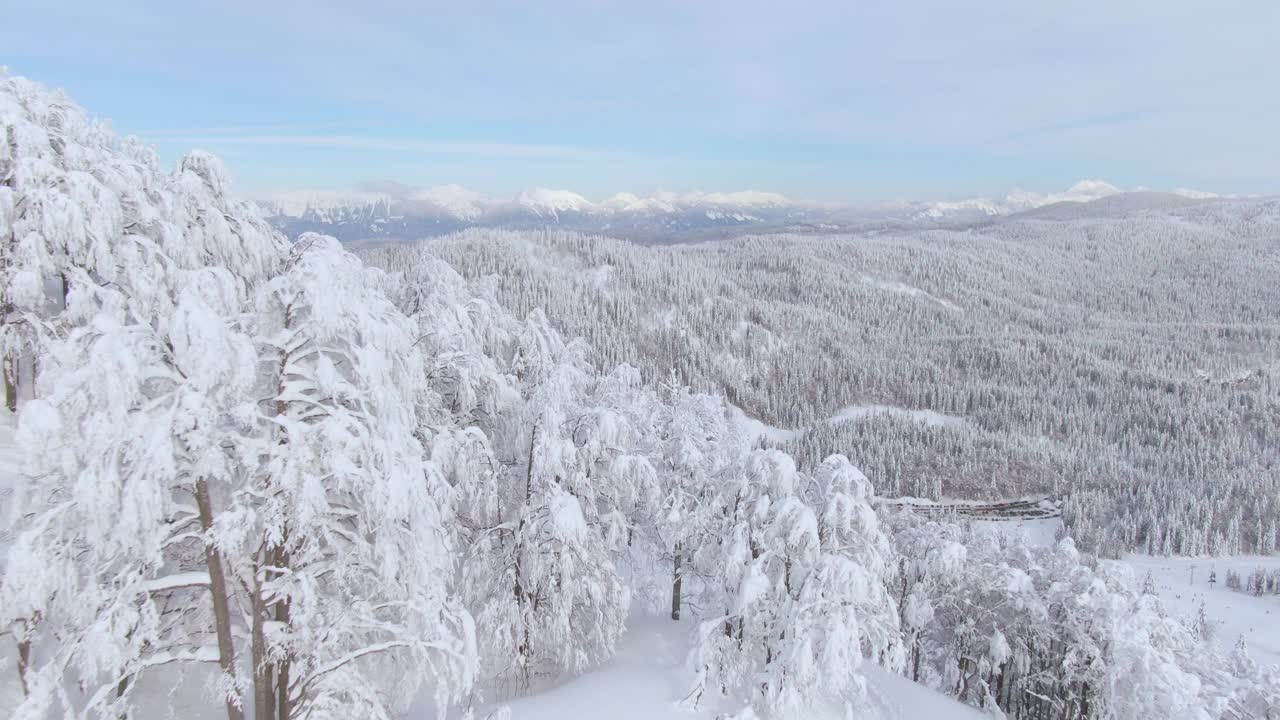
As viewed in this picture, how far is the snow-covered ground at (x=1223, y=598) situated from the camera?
70.4 m

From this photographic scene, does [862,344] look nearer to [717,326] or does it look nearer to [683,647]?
[717,326]

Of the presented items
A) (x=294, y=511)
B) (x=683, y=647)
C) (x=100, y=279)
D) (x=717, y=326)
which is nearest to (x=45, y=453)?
(x=294, y=511)

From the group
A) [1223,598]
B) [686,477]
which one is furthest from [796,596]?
[1223,598]

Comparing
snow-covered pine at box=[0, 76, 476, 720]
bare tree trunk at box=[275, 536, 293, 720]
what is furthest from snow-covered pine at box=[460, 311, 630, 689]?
bare tree trunk at box=[275, 536, 293, 720]

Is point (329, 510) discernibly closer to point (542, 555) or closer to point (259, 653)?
point (259, 653)

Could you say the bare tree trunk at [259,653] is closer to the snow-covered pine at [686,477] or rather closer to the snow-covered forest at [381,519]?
the snow-covered forest at [381,519]

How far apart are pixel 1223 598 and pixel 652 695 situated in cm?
10801

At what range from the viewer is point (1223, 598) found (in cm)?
8250

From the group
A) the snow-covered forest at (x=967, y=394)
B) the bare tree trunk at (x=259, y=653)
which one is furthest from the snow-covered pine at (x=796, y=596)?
the snow-covered forest at (x=967, y=394)

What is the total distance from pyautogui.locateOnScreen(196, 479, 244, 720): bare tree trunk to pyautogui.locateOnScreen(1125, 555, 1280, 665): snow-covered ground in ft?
261

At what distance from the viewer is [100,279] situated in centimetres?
1154

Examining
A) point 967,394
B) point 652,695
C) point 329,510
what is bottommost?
point 967,394

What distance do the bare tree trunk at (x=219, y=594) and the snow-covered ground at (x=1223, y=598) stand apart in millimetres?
79498

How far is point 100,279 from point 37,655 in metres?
6.98
